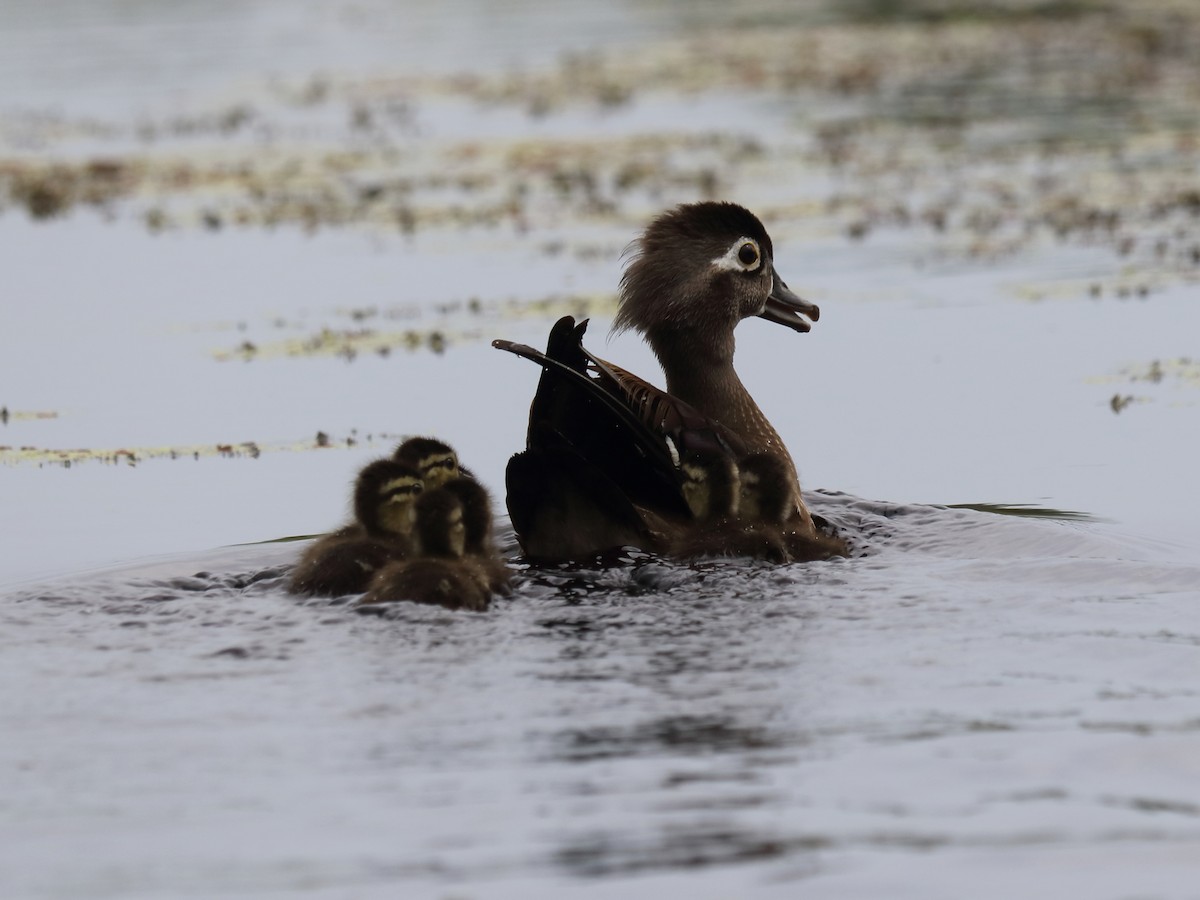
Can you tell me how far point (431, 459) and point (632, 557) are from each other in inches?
34.9

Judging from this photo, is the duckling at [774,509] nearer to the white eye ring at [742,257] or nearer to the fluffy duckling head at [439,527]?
the white eye ring at [742,257]

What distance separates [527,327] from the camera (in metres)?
13.0

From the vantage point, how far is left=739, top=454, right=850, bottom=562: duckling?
7.85 m

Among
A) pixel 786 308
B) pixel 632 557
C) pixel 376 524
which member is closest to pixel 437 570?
pixel 376 524

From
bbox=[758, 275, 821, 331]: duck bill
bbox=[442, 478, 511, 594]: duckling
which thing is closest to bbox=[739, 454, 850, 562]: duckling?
bbox=[442, 478, 511, 594]: duckling

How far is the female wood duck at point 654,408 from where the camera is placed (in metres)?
7.59

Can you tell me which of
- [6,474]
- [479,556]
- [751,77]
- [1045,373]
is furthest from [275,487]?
[751,77]

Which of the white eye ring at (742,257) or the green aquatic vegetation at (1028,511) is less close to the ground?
the white eye ring at (742,257)

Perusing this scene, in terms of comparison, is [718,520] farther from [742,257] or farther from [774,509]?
[742,257]

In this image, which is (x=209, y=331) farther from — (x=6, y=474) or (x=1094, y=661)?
(x=1094, y=661)

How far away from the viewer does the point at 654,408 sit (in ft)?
25.9

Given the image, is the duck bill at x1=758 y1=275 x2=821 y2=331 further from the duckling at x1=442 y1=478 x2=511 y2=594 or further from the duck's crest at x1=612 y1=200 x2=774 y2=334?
the duckling at x1=442 y1=478 x2=511 y2=594

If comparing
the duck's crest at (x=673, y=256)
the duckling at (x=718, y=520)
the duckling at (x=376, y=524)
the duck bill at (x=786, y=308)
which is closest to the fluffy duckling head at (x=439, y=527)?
the duckling at (x=376, y=524)

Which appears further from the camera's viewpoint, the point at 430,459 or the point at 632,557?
the point at 430,459
